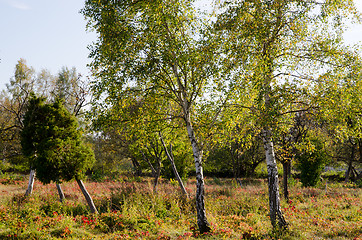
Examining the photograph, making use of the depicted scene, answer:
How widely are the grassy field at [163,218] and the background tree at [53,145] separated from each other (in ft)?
5.78

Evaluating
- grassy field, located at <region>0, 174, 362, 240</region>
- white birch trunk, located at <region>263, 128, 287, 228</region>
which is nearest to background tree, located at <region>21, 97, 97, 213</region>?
grassy field, located at <region>0, 174, 362, 240</region>

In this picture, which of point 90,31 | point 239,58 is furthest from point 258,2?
point 90,31

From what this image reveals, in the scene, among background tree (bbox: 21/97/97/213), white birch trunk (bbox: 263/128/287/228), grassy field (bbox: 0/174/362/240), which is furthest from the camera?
background tree (bbox: 21/97/97/213)

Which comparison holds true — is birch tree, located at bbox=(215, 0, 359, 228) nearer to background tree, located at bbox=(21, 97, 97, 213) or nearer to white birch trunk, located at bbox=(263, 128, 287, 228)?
white birch trunk, located at bbox=(263, 128, 287, 228)

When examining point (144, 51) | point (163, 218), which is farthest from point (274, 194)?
point (144, 51)

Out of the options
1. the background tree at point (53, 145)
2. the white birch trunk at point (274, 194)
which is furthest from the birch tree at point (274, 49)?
the background tree at point (53, 145)

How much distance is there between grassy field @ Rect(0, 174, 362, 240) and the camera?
818 cm

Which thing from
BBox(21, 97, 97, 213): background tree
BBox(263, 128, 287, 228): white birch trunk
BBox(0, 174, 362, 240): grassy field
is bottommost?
BBox(0, 174, 362, 240): grassy field

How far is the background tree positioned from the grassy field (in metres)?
1.76

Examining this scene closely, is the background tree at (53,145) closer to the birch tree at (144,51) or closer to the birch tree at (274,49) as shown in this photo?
the birch tree at (144,51)

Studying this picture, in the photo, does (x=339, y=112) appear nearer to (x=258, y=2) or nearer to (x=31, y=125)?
(x=258, y=2)

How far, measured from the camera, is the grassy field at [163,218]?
8.18 m

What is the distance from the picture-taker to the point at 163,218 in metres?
10.7

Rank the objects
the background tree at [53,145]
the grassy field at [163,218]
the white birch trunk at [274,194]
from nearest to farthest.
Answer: the grassy field at [163,218] < the white birch trunk at [274,194] < the background tree at [53,145]
